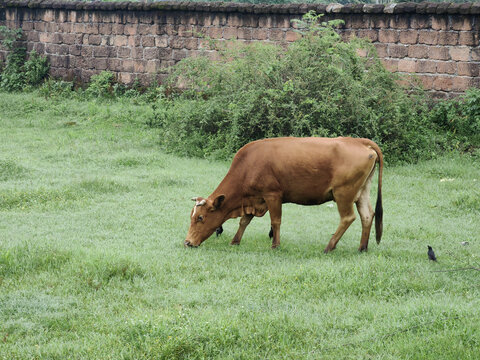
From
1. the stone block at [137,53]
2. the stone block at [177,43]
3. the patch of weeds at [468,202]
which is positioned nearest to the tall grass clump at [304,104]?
the patch of weeds at [468,202]

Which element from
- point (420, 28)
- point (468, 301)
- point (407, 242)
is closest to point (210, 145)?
point (420, 28)

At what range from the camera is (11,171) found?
10.8 meters

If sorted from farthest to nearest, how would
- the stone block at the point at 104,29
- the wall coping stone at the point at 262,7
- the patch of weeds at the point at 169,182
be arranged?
the stone block at the point at 104,29 → the wall coping stone at the point at 262,7 → the patch of weeds at the point at 169,182

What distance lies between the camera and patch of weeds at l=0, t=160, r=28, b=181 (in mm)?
10609

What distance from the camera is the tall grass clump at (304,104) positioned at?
40.4 feet

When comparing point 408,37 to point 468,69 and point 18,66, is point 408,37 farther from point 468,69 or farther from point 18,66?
point 18,66

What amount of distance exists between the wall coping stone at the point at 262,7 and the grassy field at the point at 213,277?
4061mm

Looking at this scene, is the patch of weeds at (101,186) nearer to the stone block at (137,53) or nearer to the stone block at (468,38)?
the stone block at (468,38)

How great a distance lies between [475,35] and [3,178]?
9.24m

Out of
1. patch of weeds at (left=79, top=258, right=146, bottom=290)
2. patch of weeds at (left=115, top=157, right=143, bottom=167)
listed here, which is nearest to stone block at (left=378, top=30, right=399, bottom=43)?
patch of weeds at (left=115, top=157, right=143, bottom=167)

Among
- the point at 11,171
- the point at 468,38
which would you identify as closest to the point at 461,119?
the point at 468,38

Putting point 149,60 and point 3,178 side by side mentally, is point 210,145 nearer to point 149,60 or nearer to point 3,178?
point 3,178

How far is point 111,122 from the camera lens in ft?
50.5

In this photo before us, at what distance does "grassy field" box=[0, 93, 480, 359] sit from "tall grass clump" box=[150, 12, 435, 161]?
5.31 feet
